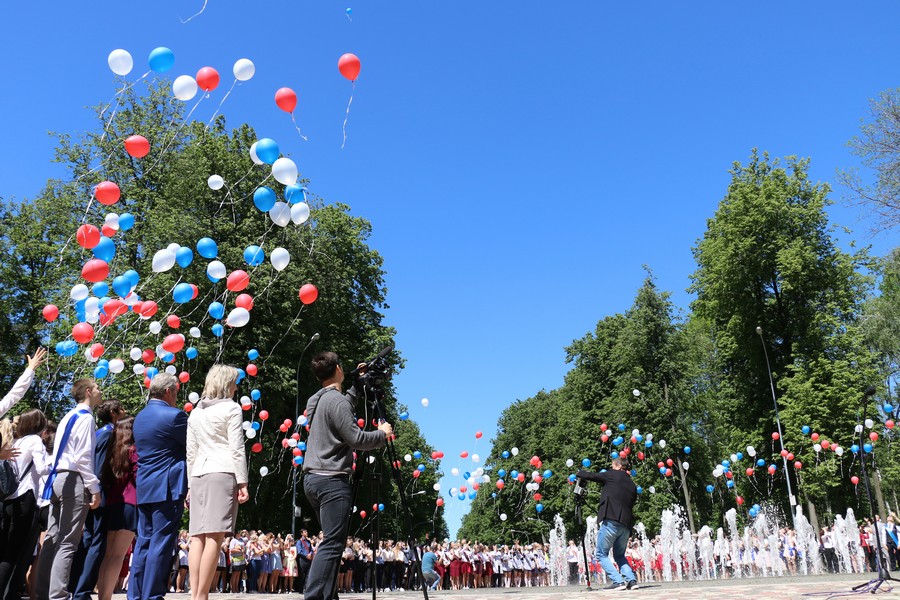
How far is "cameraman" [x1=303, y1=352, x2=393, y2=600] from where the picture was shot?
509cm

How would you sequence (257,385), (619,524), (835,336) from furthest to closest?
(835,336)
(257,385)
(619,524)

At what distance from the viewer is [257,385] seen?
24781 mm

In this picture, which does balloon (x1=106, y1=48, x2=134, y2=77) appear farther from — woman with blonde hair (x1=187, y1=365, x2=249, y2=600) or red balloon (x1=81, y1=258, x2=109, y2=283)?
woman with blonde hair (x1=187, y1=365, x2=249, y2=600)

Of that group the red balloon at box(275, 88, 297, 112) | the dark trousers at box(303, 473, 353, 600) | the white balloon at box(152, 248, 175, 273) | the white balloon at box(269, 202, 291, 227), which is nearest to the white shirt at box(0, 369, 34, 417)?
the dark trousers at box(303, 473, 353, 600)

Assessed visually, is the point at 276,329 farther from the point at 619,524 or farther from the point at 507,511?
the point at 507,511

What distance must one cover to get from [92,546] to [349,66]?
677cm

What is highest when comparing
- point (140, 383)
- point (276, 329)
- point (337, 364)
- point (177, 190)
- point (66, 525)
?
point (177, 190)

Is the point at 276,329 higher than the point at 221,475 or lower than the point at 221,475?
higher

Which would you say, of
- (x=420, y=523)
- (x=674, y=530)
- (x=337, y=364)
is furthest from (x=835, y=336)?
(x=420, y=523)

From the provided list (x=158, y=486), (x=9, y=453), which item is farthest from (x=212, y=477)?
(x=9, y=453)

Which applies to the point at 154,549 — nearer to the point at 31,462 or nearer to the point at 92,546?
the point at 92,546

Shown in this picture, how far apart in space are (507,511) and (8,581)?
171ft

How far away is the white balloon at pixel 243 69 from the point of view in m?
10.9

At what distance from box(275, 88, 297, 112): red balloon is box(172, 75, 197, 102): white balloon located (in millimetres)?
1281
